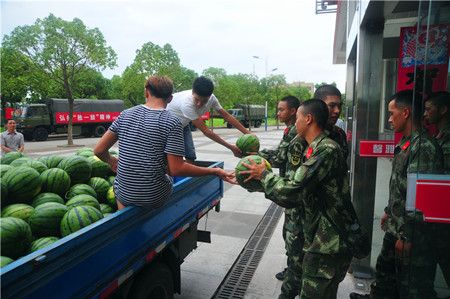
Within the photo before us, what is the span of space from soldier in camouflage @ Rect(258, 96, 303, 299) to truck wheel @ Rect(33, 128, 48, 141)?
23.7 metres

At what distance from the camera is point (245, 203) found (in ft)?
26.3

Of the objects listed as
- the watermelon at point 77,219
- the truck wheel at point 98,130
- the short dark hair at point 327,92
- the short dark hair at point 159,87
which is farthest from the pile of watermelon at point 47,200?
the truck wheel at point 98,130

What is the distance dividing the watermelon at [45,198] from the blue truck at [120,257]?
2.91ft

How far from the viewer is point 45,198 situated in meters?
2.96

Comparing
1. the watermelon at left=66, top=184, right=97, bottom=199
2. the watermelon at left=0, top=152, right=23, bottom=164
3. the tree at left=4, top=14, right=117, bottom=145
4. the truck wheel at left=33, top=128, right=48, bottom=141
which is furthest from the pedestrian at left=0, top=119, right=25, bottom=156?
the truck wheel at left=33, top=128, right=48, bottom=141

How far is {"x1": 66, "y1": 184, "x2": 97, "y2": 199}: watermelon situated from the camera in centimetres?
322

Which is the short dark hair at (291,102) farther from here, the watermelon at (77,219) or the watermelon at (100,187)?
the watermelon at (77,219)

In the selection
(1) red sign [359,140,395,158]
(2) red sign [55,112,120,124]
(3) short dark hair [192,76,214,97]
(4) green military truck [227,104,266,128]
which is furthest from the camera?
(4) green military truck [227,104,266,128]

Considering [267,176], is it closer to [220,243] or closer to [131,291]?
[131,291]

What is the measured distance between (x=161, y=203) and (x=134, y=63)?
33857 millimetres

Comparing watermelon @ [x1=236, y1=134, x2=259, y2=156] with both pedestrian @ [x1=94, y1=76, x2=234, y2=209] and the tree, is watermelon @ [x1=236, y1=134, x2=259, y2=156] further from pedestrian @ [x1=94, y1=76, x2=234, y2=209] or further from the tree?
the tree

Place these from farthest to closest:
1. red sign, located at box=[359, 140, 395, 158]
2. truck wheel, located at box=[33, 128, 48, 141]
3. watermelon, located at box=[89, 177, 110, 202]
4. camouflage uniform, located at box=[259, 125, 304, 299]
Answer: truck wheel, located at box=[33, 128, 48, 141]
red sign, located at box=[359, 140, 395, 158]
watermelon, located at box=[89, 177, 110, 202]
camouflage uniform, located at box=[259, 125, 304, 299]

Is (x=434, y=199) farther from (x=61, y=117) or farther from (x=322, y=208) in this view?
(x=61, y=117)

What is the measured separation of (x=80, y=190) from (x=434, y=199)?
113 inches
